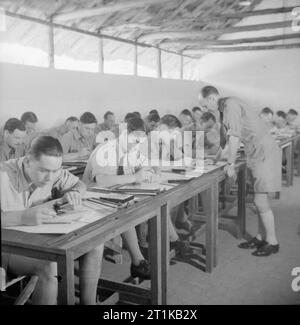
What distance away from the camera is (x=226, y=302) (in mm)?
2375

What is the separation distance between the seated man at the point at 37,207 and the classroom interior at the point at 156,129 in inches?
1.0

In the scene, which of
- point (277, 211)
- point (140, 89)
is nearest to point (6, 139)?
point (277, 211)

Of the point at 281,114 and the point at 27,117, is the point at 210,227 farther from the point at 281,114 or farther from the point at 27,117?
the point at 281,114

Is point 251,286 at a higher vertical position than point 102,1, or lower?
lower

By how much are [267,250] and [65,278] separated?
2.13 m

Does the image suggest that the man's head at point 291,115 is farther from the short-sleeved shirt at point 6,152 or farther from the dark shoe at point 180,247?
the short-sleeved shirt at point 6,152

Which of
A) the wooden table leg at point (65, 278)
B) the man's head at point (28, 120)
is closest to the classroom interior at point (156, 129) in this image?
the wooden table leg at point (65, 278)

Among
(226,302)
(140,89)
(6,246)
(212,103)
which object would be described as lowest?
(226,302)

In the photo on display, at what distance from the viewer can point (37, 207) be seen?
1.71 m

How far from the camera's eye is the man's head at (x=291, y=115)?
7.35 meters

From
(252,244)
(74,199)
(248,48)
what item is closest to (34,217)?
(74,199)

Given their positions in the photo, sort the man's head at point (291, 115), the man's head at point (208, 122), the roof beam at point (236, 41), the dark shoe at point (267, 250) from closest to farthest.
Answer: the dark shoe at point (267, 250), the man's head at point (208, 122), the roof beam at point (236, 41), the man's head at point (291, 115)
